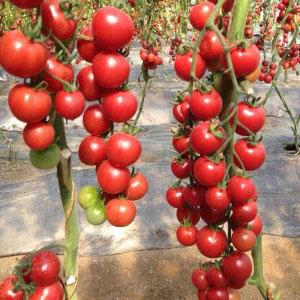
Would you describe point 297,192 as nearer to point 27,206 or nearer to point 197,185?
point 27,206

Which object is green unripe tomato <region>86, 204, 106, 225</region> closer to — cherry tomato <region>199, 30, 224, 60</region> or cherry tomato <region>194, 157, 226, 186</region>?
cherry tomato <region>194, 157, 226, 186</region>

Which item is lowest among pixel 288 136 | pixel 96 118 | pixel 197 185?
pixel 288 136

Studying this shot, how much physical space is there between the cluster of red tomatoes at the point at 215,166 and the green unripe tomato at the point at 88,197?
189 mm

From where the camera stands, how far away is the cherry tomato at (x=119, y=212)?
2.22ft

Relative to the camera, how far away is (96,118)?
2.13 feet

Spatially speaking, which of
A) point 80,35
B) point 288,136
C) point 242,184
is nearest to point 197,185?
point 242,184

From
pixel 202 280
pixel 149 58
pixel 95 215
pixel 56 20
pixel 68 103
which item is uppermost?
pixel 56 20

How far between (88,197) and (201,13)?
387mm

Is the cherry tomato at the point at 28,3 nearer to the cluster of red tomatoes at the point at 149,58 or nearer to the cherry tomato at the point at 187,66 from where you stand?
the cherry tomato at the point at 187,66

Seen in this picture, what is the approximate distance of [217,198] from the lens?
0.72 metres

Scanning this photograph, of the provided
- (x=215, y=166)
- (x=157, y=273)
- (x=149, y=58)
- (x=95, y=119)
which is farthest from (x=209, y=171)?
(x=149, y=58)

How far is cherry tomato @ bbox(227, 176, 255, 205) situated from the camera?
28.5 inches

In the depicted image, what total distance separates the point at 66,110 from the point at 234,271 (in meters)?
0.47

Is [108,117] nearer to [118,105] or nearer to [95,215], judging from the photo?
[118,105]
